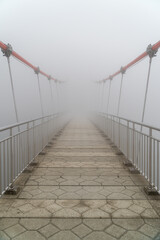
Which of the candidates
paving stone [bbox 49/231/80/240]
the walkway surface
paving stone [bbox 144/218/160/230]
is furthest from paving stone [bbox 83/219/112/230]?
paving stone [bbox 144/218/160/230]

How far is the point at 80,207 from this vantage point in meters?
3.21

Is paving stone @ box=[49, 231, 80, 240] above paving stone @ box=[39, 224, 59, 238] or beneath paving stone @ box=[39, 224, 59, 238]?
above

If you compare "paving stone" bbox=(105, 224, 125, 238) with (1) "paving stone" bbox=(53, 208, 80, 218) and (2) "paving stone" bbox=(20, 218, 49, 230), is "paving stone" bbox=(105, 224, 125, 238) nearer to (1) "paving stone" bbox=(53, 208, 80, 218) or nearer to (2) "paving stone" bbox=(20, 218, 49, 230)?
(1) "paving stone" bbox=(53, 208, 80, 218)

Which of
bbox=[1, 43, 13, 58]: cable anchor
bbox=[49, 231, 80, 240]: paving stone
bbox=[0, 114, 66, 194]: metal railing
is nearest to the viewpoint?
bbox=[49, 231, 80, 240]: paving stone

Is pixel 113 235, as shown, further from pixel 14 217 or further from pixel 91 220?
pixel 14 217

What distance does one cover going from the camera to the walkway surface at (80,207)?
2.55 metres

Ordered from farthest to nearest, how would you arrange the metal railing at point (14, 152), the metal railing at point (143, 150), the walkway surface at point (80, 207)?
the metal railing at point (143, 150), the metal railing at point (14, 152), the walkway surface at point (80, 207)

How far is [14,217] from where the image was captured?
9.52 feet

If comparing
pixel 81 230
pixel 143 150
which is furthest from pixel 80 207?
pixel 143 150

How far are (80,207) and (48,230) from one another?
70 centimetres

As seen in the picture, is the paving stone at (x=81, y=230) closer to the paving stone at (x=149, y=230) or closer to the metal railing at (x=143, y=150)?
the paving stone at (x=149, y=230)

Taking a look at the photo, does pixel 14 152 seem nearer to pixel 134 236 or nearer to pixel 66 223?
pixel 66 223

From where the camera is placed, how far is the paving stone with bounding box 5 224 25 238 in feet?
8.25

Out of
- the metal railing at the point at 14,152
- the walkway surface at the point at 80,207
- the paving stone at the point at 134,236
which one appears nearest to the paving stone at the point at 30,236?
the walkway surface at the point at 80,207
